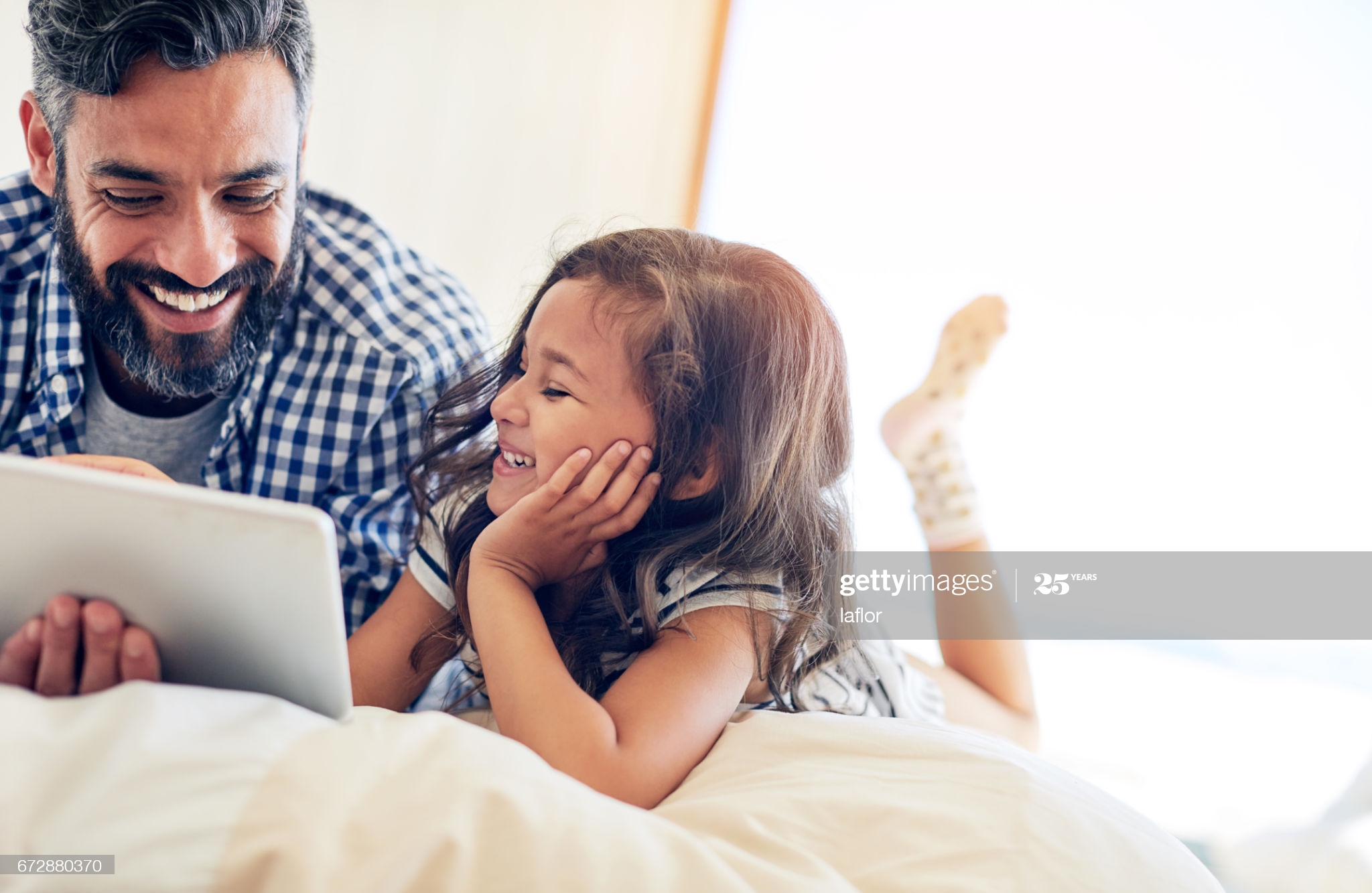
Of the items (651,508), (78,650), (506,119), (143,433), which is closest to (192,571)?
(78,650)

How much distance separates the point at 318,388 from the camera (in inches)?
48.5

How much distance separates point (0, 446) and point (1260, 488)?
2114 millimetres

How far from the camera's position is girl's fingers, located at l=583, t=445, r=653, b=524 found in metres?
0.86

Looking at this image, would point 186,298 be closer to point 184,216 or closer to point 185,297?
point 185,297

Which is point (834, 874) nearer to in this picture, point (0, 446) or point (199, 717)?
point (199, 717)

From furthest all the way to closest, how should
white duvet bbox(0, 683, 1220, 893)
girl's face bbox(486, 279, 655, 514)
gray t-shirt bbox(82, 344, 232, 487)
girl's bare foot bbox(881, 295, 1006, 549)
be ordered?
girl's bare foot bbox(881, 295, 1006, 549)
gray t-shirt bbox(82, 344, 232, 487)
girl's face bbox(486, 279, 655, 514)
white duvet bbox(0, 683, 1220, 893)

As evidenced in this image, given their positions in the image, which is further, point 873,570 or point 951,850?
point 873,570

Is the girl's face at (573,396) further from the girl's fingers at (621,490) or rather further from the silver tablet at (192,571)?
the silver tablet at (192,571)

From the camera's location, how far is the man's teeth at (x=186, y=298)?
3.68 feet

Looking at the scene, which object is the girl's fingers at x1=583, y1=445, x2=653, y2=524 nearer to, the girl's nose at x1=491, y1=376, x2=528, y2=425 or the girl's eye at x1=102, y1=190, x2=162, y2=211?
the girl's nose at x1=491, y1=376, x2=528, y2=425

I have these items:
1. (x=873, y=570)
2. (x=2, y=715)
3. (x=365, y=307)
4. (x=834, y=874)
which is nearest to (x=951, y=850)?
(x=834, y=874)

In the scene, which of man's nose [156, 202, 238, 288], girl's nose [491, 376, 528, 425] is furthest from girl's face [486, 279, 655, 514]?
man's nose [156, 202, 238, 288]

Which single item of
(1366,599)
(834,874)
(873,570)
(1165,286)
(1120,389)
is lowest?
(873,570)

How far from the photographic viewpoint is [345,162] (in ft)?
6.42
